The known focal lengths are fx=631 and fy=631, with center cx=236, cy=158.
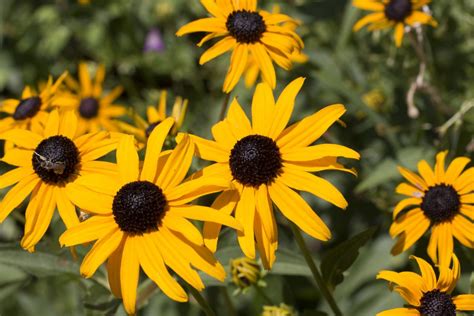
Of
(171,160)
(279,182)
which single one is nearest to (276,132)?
(279,182)

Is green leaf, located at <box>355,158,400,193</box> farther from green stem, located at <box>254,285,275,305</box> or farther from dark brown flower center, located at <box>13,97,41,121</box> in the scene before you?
dark brown flower center, located at <box>13,97,41,121</box>

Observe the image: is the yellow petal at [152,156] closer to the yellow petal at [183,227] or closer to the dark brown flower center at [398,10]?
the yellow petal at [183,227]

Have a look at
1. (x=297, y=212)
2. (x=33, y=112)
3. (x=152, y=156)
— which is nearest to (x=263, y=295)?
(x=297, y=212)

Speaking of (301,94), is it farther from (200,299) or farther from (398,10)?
(200,299)

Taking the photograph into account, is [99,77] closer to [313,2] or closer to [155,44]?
[155,44]

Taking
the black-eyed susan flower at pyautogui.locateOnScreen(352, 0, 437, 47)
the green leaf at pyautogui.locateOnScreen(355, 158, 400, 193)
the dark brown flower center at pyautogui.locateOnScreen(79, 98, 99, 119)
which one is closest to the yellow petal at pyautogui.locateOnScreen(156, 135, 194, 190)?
the green leaf at pyautogui.locateOnScreen(355, 158, 400, 193)

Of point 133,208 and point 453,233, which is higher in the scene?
point 453,233
